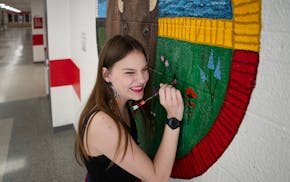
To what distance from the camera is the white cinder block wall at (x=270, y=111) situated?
710 mm

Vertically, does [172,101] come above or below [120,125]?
above

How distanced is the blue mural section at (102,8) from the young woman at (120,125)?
0.90m

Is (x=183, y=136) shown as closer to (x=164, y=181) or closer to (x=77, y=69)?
(x=164, y=181)

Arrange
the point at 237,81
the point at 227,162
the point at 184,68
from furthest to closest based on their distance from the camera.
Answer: the point at 184,68, the point at 227,162, the point at 237,81

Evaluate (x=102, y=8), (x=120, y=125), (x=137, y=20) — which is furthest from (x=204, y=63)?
(x=102, y=8)

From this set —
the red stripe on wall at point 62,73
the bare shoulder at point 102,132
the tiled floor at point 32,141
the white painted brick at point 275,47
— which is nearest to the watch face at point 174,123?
the bare shoulder at point 102,132

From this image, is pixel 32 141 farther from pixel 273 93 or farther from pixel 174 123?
pixel 273 93

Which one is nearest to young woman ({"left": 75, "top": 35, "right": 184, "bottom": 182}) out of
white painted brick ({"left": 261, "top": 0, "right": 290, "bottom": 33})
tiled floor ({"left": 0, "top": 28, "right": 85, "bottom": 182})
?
white painted brick ({"left": 261, "top": 0, "right": 290, "bottom": 33})

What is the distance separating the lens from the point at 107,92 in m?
1.27

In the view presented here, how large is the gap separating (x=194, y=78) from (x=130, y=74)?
29 cm

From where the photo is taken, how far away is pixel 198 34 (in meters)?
1.02

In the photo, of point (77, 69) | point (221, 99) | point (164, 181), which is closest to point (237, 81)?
point (221, 99)

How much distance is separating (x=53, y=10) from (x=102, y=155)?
9.60 feet

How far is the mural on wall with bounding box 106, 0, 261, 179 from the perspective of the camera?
838 mm
